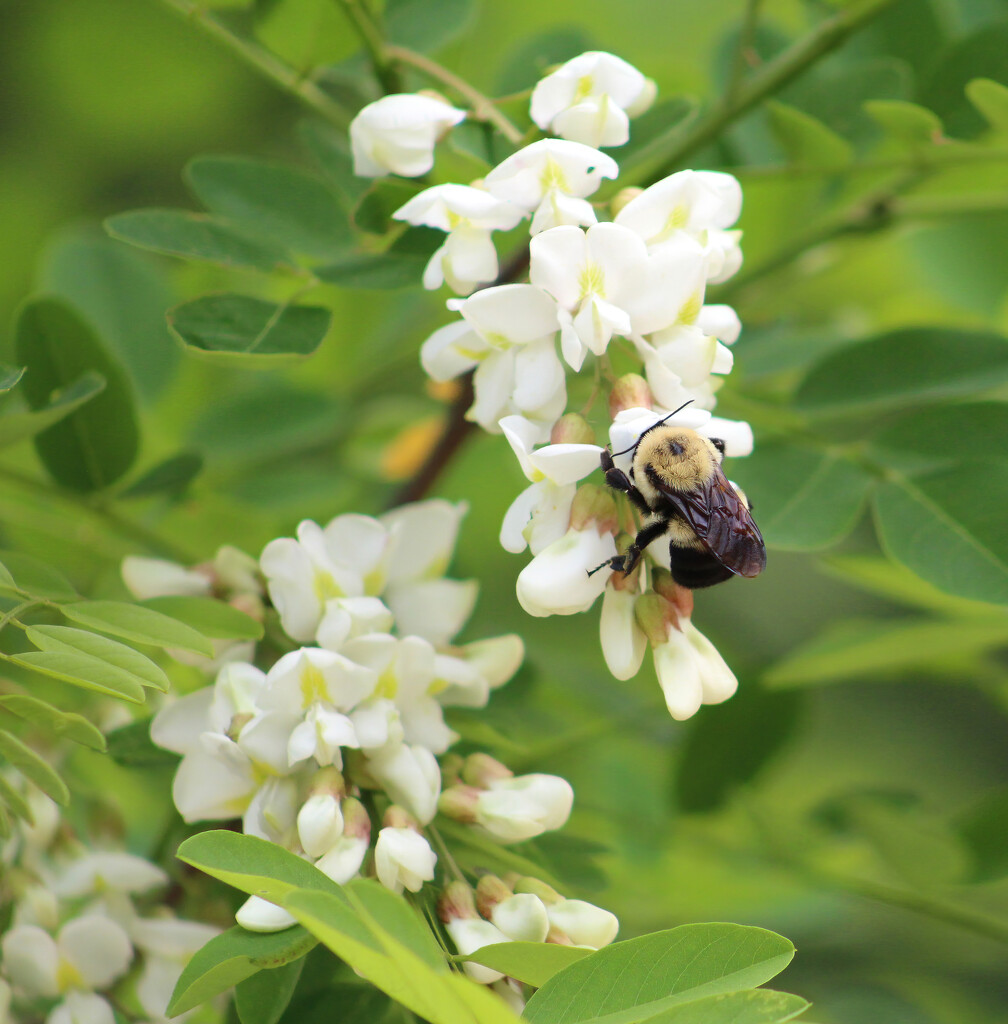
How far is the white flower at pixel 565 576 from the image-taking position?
0.60m

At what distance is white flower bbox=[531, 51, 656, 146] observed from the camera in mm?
663

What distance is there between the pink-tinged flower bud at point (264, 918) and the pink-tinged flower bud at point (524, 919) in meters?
0.11

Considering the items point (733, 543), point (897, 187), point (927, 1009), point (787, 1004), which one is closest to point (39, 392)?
point (733, 543)

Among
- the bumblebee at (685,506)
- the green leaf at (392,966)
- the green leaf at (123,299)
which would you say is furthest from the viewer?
the green leaf at (123,299)

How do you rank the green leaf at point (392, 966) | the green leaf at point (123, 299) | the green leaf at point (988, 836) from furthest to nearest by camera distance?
the green leaf at point (123, 299) → the green leaf at point (988, 836) → the green leaf at point (392, 966)

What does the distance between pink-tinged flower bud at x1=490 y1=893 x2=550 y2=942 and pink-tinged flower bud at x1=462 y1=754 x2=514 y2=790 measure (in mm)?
87

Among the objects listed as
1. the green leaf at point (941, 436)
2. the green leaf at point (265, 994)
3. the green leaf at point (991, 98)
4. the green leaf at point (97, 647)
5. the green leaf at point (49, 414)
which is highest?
the green leaf at point (991, 98)

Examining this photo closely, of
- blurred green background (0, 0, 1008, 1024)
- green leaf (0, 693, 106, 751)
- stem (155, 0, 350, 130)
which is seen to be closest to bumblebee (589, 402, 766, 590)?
blurred green background (0, 0, 1008, 1024)

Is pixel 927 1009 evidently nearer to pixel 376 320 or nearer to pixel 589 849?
pixel 589 849

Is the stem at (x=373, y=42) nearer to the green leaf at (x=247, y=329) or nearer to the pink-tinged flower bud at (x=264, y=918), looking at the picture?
the green leaf at (x=247, y=329)

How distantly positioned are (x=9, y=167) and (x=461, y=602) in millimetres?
1604

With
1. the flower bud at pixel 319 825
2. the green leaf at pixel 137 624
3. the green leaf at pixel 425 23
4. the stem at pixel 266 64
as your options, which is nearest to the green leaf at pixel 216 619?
the green leaf at pixel 137 624

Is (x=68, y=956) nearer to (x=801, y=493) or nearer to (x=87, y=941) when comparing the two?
(x=87, y=941)

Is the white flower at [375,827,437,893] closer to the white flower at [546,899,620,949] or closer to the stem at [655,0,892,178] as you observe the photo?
the white flower at [546,899,620,949]
